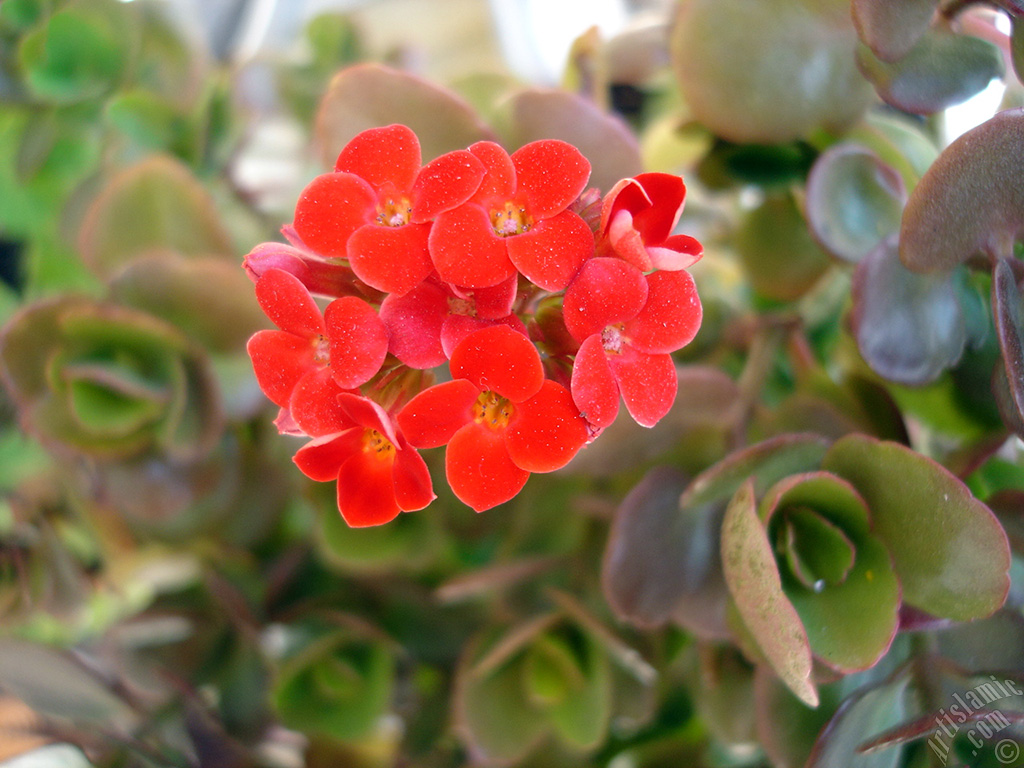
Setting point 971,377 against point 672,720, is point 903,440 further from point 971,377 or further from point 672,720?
point 672,720

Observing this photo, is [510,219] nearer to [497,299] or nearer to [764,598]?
[497,299]

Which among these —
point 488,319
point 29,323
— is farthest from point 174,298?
point 488,319

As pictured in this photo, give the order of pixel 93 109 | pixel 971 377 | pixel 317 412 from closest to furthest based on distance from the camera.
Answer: pixel 317 412, pixel 971 377, pixel 93 109

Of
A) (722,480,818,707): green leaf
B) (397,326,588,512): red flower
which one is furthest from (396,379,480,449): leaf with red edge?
(722,480,818,707): green leaf

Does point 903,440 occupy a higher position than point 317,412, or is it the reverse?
point 317,412

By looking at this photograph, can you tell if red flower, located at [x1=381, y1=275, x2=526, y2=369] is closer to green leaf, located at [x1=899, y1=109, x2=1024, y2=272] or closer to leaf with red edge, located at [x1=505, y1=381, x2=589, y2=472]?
leaf with red edge, located at [x1=505, y1=381, x2=589, y2=472]

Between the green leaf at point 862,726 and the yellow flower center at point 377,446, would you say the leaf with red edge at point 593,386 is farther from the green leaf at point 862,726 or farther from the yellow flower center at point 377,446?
the green leaf at point 862,726
